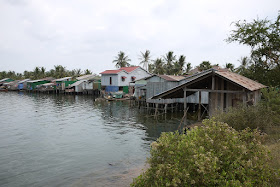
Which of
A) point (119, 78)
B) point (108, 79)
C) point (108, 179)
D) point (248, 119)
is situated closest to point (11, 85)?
point (108, 79)

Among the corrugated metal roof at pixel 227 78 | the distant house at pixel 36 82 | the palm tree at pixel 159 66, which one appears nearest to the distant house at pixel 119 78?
the palm tree at pixel 159 66

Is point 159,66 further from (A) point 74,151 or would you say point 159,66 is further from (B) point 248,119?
(B) point 248,119

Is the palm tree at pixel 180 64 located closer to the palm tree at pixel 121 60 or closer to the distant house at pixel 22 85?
the palm tree at pixel 121 60

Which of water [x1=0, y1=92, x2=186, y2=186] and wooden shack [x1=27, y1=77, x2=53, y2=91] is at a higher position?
wooden shack [x1=27, y1=77, x2=53, y2=91]

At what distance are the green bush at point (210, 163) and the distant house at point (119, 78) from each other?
1766 inches

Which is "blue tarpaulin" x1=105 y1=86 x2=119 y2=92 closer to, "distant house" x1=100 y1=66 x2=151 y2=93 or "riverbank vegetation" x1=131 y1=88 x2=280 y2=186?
"distant house" x1=100 y1=66 x2=151 y2=93

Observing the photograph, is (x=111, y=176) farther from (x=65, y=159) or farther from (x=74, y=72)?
(x=74, y=72)

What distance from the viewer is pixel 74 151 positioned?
13.9 m

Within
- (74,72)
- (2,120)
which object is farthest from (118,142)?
(74,72)

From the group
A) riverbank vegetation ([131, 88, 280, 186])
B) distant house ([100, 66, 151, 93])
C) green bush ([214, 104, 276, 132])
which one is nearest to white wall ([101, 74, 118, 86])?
distant house ([100, 66, 151, 93])

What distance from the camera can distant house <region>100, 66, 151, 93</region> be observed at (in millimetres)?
50444

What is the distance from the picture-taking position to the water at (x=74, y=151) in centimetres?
1001

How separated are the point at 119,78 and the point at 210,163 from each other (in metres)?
46.5

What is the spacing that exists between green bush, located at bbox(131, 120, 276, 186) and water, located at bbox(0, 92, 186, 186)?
15.0 ft
